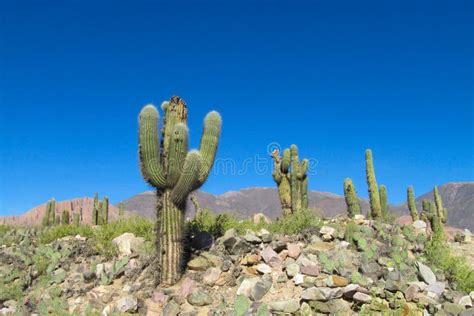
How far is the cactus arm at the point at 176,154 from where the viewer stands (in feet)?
28.4

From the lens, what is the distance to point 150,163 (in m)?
8.84

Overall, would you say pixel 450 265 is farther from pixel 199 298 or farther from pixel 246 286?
pixel 199 298

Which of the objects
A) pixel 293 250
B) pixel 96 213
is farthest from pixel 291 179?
pixel 96 213

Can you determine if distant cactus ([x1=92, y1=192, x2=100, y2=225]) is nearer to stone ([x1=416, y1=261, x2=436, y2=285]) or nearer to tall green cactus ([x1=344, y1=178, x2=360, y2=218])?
tall green cactus ([x1=344, y1=178, x2=360, y2=218])

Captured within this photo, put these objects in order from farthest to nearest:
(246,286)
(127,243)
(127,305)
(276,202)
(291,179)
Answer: (276,202) < (291,179) < (127,243) < (246,286) < (127,305)

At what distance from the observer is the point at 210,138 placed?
944 cm

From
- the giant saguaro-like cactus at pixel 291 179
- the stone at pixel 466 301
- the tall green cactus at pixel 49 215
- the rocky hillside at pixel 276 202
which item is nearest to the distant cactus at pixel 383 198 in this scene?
the giant saguaro-like cactus at pixel 291 179

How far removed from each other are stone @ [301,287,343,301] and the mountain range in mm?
57710

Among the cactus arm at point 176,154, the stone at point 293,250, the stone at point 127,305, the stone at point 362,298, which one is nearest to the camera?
the stone at point 362,298

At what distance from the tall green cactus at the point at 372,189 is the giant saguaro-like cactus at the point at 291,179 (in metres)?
2.34

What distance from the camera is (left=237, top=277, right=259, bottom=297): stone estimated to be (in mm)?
8148

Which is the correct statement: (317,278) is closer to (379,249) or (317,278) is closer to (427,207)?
(379,249)

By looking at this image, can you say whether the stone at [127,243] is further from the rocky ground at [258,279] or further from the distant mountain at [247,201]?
the distant mountain at [247,201]

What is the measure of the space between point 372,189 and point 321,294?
9592 mm
